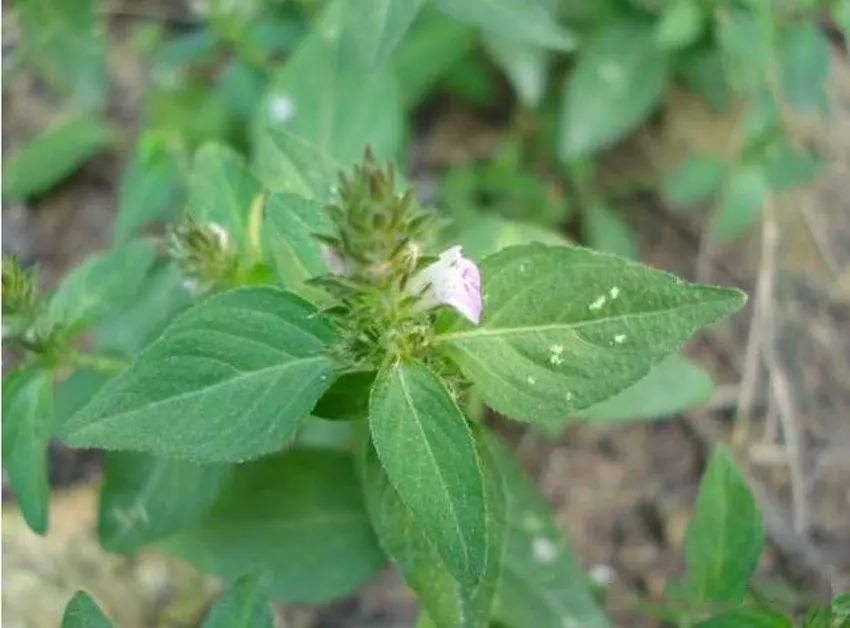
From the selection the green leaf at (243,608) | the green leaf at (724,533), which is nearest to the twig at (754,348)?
the green leaf at (724,533)

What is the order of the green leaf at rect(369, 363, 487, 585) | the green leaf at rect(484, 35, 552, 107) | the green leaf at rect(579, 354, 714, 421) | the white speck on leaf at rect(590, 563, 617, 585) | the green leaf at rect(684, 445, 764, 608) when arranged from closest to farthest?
1. the green leaf at rect(369, 363, 487, 585)
2. the green leaf at rect(684, 445, 764, 608)
3. the green leaf at rect(579, 354, 714, 421)
4. the white speck on leaf at rect(590, 563, 617, 585)
5. the green leaf at rect(484, 35, 552, 107)

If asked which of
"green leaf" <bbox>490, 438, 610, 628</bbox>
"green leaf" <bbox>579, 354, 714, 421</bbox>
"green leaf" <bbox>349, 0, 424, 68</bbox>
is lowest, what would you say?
"green leaf" <bbox>490, 438, 610, 628</bbox>

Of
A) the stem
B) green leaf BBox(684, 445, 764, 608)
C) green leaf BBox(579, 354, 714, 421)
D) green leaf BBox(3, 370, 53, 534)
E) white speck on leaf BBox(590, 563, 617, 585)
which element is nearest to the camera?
green leaf BBox(3, 370, 53, 534)

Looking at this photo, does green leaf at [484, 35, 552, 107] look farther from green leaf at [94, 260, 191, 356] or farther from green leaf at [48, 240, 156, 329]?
green leaf at [48, 240, 156, 329]

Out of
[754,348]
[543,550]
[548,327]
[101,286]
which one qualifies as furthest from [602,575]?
[101,286]

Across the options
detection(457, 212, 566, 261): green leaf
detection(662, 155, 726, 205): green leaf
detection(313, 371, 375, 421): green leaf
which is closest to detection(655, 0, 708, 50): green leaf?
detection(662, 155, 726, 205): green leaf

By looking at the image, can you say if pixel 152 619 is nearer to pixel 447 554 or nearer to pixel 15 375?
pixel 15 375

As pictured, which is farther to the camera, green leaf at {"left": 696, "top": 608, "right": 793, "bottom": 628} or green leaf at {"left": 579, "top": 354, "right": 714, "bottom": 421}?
green leaf at {"left": 579, "top": 354, "right": 714, "bottom": 421}
